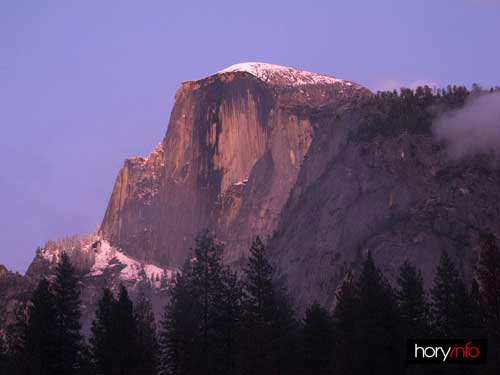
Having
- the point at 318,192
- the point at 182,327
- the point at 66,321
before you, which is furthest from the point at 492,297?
the point at 318,192

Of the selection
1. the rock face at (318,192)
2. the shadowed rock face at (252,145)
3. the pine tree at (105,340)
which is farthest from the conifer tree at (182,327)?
the shadowed rock face at (252,145)

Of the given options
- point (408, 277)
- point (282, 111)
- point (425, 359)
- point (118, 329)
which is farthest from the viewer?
point (282, 111)

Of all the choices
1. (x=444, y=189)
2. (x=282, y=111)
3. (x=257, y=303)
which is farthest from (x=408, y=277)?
(x=282, y=111)

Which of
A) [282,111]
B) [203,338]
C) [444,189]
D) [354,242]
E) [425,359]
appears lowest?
[425,359]

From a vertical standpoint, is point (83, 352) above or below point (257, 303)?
below

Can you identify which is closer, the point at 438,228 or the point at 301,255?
the point at 438,228

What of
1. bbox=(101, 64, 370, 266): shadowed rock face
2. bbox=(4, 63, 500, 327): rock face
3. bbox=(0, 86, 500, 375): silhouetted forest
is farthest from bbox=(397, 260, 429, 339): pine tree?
bbox=(101, 64, 370, 266): shadowed rock face

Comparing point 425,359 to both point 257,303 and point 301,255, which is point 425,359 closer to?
point 257,303

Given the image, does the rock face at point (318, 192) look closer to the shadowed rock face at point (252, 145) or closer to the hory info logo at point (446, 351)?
the shadowed rock face at point (252, 145)
